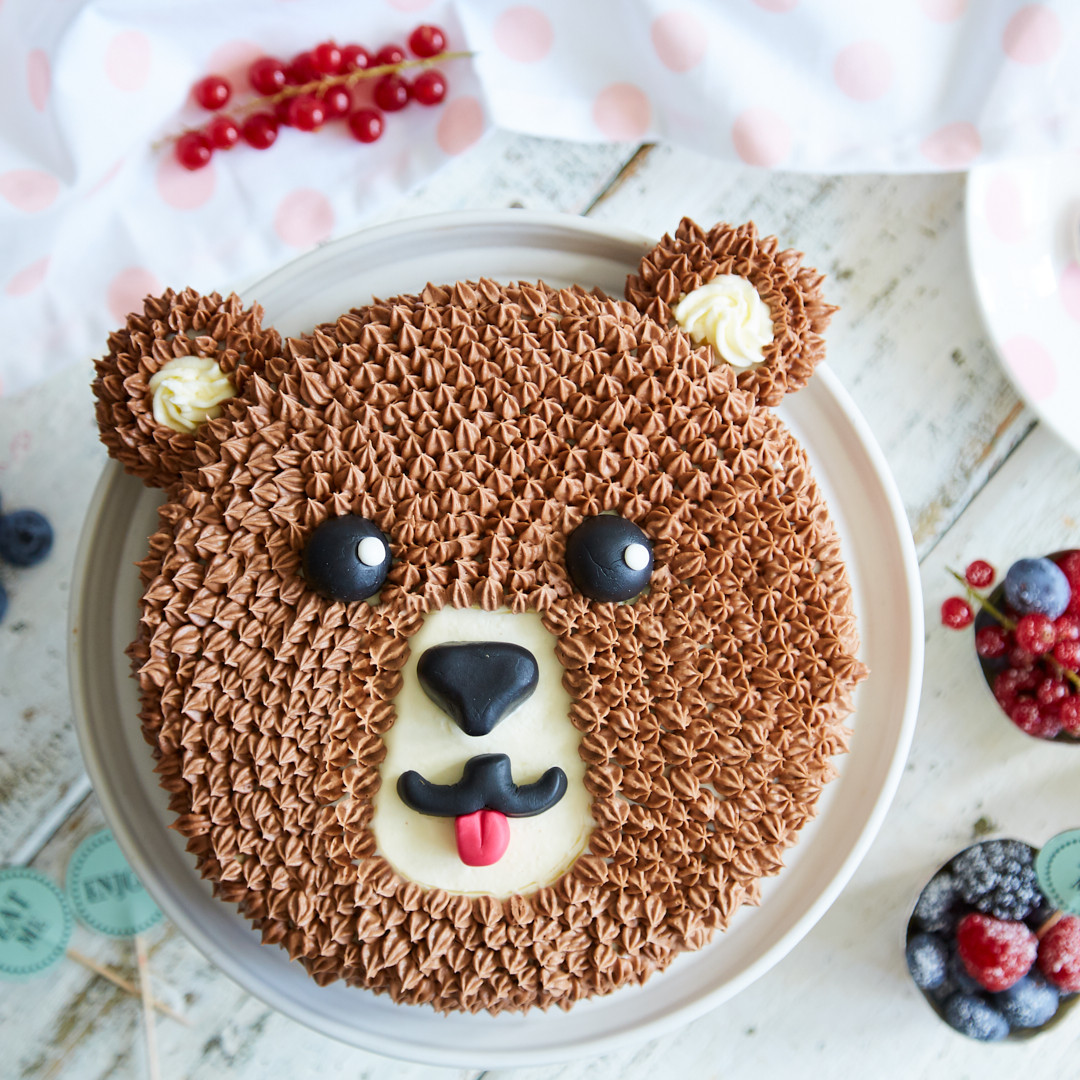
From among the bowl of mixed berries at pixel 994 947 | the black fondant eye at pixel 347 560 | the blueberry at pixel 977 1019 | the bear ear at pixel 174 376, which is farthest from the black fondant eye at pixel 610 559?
the blueberry at pixel 977 1019

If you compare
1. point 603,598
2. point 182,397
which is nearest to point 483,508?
point 603,598

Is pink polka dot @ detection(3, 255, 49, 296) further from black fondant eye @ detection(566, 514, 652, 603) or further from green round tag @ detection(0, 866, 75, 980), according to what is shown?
black fondant eye @ detection(566, 514, 652, 603)

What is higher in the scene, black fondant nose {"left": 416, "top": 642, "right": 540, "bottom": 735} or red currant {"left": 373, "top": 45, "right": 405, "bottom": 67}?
red currant {"left": 373, "top": 45, "right": 405, "bottom": 67}

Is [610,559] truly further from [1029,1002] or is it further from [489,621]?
[1029,1002]

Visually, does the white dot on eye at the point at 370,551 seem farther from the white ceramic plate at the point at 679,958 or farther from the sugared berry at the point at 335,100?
the sugared berry at the point at 335,100

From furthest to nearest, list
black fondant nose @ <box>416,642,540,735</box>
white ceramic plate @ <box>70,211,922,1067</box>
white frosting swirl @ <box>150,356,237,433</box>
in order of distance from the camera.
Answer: white ceramic plate @ <box>70,211,922,1067</box> → white frosting swirl @ <box>150,356,237,433</box> → black fondant nose @ <box>416,642,540,735</box>

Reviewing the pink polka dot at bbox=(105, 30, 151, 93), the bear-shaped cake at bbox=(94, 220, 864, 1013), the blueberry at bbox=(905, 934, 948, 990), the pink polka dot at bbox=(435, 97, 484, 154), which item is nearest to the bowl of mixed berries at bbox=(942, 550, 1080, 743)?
the blueberry at bbox=(905, 934, 948, 990)

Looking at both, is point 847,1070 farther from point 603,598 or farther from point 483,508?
point 483,508
